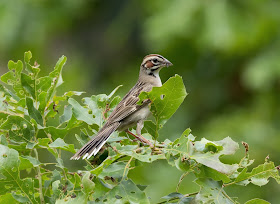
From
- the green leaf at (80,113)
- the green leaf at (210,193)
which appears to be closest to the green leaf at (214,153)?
the green leaf at (210,193)

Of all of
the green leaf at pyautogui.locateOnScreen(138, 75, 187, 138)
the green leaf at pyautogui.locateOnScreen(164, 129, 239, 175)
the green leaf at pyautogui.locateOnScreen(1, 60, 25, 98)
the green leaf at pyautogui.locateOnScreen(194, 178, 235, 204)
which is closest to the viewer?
the green leaf at pyautogui.locateOnScreen(164, 129, 239, 175)

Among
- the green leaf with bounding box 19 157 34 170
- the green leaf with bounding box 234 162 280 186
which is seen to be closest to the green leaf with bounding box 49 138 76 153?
the green leaf with bounding box 19 157 34 170

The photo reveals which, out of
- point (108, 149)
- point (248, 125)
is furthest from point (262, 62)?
point (108, 149)

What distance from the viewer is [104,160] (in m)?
3.58

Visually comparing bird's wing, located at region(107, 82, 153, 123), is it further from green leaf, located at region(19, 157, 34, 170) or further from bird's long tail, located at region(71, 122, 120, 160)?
green leaf, located at region(19, 157, 34, 170)

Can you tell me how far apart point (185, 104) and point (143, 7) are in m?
2.33

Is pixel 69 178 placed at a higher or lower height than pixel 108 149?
lower

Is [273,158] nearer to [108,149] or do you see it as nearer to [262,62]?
[262,62]

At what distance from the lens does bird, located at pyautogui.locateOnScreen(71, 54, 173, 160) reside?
3.88m

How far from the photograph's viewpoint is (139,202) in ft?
11.2

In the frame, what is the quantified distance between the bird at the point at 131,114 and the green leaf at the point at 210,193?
15.3 inches

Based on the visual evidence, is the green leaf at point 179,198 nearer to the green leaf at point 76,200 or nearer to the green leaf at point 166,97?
the green leaf at point 166,97

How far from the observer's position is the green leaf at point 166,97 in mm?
3531

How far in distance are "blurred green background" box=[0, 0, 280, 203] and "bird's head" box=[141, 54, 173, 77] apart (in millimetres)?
2547
